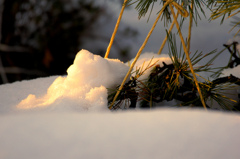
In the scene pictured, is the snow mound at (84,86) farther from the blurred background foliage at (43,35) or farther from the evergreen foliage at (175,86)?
the blurred background foliage at (43,35)

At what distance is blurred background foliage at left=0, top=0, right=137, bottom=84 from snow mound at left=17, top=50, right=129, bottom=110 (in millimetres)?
1192

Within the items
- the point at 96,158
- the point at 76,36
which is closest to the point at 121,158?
the point at 96,158

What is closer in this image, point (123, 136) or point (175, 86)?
point (123, 136)

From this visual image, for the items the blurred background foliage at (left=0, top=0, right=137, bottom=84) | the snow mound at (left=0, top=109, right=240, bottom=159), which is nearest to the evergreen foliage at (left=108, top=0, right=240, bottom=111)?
the snow mound at (left=0, top=109, right=240, bottom=159)

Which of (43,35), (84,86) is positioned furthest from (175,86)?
(43,35)

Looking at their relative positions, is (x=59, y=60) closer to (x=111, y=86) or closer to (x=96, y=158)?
(x=111, y=86)

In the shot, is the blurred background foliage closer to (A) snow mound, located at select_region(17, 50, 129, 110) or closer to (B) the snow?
(A) snow mound, located at select_region(17, 50, 129, 110)

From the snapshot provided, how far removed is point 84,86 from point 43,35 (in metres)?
1.36

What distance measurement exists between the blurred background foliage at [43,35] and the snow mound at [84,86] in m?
1.19

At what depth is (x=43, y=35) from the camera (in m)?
1.95

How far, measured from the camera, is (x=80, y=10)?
1993mm

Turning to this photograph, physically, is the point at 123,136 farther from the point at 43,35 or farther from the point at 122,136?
the point at 43,35

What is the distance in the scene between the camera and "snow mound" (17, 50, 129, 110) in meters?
0.67

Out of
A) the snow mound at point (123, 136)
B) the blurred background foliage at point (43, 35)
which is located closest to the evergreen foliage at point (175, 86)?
the snow mound at point (123, 136)
